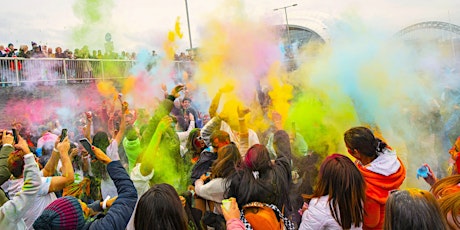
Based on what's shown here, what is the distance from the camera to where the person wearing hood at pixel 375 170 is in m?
2.55

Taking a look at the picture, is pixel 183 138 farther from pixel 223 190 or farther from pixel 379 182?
pixel 379 182

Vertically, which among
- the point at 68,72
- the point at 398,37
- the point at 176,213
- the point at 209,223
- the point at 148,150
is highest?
the point at 68,72

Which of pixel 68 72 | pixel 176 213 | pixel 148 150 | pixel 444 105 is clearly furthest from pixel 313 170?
pixel 68 72

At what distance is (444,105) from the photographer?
249 inches

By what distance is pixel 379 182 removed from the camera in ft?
8.96

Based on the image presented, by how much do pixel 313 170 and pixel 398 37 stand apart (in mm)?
3864

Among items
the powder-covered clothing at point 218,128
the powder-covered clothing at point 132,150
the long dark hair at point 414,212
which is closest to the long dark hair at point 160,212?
the long dark hair at point 414,212

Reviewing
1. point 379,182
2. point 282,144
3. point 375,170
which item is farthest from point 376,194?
point 282,144

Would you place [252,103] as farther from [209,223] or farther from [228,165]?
[209,223]

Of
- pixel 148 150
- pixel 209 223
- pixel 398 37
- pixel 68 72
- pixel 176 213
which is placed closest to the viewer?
pixel 176 213

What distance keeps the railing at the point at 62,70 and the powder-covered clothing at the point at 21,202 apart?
21.1 ft

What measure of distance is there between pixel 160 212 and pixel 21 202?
1.08 meters

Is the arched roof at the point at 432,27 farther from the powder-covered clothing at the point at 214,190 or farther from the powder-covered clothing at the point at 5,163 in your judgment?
the powder-covered clothing at the point at 5,163

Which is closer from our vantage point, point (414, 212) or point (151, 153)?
point (414, 212)
